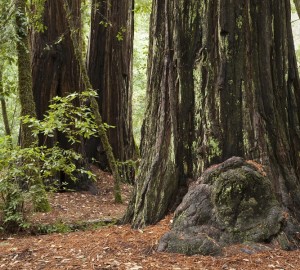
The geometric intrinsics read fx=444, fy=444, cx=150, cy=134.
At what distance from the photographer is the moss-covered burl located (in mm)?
4094

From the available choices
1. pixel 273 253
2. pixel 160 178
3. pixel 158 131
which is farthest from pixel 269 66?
pixel 273 253

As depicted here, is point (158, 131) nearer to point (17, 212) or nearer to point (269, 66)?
point (269, 66)

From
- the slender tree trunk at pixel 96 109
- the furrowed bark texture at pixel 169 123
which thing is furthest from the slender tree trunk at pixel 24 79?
the furrowed bark texture at pixel 169 123

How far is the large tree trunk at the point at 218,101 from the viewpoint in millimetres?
4715

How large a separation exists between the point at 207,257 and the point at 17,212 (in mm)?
2985

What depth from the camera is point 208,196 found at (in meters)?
4.39

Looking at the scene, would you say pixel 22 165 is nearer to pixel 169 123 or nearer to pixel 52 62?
pixel 169 123

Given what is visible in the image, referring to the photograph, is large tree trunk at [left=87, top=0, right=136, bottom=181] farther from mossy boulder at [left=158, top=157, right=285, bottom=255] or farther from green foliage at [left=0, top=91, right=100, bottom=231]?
mossy boulder at [left=158, top=157, right=285, bottom=255]

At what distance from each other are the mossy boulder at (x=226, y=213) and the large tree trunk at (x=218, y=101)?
29 centimetres

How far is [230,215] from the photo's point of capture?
4227mm

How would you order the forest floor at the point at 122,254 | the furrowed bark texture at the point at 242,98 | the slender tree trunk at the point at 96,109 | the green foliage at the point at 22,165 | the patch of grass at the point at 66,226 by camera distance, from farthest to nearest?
the slender tree trunk at the point at 96,109 → the patch of grass at the point at 66,226 → the green foliage at the point at 22,165 → the furrowed bark texture at the point at 242,98 → the forest floor at the point at 122,254

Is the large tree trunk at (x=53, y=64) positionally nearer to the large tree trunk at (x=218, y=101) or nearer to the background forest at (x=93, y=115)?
the background forest at (x=93, y=115)

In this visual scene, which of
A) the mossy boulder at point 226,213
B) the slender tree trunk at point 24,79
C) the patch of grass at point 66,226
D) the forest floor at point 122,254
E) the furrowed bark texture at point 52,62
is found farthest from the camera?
the furrowed bark texture at point 52,62

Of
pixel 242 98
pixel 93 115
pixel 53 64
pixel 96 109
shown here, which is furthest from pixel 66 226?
pixel 53 64
